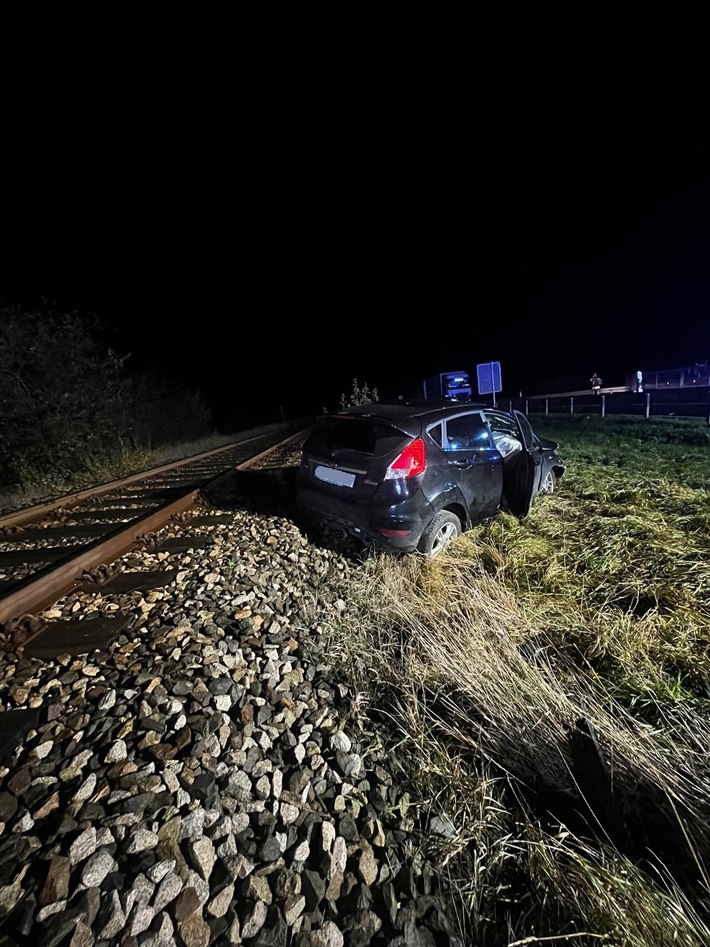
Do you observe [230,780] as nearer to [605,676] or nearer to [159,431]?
[605,676]

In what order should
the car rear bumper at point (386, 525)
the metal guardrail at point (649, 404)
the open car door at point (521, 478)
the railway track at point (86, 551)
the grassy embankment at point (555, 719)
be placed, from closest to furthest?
the grassy embankment at point (555, 719)
the railway track at point (86, 551)
the car rear bumper at point (386, 525)
the open car door at point (521, 478)
the metal guardrail at point (649, 404)

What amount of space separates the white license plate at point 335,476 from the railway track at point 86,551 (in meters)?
1.51

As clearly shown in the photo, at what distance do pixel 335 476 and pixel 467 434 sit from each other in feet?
5.17

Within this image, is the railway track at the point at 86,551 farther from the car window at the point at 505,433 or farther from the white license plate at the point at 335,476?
the car window at the point at 505,433

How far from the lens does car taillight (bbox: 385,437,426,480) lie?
3629mm

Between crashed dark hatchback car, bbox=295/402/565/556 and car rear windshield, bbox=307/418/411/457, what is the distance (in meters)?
0.01

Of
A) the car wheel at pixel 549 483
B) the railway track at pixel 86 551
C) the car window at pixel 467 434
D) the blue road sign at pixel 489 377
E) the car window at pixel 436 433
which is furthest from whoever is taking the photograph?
the blue road sign at pixel 489 377

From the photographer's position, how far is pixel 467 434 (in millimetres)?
4289

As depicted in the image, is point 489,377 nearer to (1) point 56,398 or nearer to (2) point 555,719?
(1) point 56,398

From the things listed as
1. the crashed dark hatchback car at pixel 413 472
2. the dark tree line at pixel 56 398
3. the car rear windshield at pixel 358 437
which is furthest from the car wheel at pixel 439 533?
the dark tree line at pixel 56 398

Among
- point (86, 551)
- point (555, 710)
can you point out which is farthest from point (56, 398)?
point (555, 710)

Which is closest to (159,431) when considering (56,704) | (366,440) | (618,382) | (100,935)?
(366,440)

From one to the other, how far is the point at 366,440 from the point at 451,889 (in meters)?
3.21

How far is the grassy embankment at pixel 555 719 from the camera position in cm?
132
